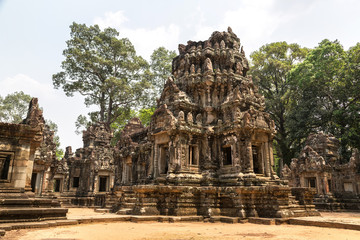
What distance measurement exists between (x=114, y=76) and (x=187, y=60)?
1690 cm

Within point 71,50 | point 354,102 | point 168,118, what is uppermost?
point 71,50

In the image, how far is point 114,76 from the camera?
105 feet

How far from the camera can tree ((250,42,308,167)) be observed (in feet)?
101

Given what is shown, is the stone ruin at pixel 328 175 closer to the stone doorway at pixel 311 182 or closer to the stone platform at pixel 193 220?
the stone doorway at pixel 311 182

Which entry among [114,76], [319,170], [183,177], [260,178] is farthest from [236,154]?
[114,76]

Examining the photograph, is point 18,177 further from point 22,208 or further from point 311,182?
point 311,182

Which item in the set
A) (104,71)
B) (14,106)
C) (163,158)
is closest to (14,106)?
(14,106)

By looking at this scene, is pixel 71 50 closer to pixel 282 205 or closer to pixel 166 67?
pixel 166 67

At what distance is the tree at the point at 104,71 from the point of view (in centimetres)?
3011

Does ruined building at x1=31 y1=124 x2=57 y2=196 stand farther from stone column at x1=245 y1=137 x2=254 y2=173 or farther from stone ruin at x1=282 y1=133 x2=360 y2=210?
stone ruin at x1=282 y1=133 x2=360 y2=210

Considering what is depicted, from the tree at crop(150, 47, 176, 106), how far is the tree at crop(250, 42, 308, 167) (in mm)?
10866

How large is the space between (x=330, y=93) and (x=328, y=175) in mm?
9427

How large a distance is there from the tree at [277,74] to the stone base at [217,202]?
19385 mm

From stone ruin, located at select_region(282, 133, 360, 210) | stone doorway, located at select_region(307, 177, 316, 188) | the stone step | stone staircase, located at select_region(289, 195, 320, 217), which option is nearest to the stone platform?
the stone step
